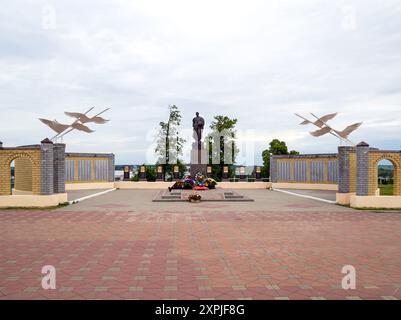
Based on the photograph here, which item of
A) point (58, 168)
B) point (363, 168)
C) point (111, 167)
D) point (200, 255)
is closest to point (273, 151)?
point (111, 167)

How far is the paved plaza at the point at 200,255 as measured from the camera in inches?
197

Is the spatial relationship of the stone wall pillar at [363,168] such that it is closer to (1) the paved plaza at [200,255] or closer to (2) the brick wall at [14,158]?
(1) the paved plaza at [200,255]

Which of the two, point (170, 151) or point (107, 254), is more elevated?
point (170, 151)

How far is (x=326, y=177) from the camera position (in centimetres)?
2381

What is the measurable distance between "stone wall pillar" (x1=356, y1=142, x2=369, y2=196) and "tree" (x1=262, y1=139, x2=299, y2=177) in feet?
72.4

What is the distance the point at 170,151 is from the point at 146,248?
83.6ft

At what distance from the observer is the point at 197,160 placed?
2381cm

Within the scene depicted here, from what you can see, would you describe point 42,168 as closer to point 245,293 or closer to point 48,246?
point 48,246

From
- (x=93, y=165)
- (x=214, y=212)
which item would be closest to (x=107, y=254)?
(x=214, y=212)

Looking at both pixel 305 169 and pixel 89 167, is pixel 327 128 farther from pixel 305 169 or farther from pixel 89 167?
pixel 89 167

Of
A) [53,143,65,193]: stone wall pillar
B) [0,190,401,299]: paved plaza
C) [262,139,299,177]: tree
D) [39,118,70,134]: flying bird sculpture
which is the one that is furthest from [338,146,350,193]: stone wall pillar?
[262,139,299,177]: tree

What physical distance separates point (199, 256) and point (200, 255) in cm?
8

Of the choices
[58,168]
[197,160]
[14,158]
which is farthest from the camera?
[197,160]

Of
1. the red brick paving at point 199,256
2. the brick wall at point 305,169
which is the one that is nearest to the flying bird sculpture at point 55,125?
the red brick paving at point 199,256
